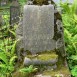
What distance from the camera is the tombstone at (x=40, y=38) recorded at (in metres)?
6.27

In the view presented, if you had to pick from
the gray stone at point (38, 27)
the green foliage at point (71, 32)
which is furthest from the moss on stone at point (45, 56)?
the green foliage at point (71, 32)

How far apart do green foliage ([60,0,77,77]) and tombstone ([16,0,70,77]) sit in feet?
1.71

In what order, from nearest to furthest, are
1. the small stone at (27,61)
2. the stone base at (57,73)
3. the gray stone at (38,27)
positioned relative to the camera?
the stone base at (57,73) < the small stone at (27,61) < the gray stone at (38,27)

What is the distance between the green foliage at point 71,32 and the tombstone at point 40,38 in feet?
1.71

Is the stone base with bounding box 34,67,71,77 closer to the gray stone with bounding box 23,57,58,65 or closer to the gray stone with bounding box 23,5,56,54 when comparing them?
the gray stone with bounding box 23,57,58,65

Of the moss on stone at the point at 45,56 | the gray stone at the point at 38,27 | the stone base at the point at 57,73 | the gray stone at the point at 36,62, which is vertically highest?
the gray stone at the point at 38,27

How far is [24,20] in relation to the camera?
252 inches

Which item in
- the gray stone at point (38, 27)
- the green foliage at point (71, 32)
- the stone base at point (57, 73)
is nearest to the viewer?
the stone base at point (57, 73)

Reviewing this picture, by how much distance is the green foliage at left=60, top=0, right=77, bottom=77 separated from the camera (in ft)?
22.9

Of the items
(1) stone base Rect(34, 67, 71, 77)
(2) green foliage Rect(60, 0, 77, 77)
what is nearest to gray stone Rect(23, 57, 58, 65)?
(1) stone base Rect(34, 67, 71, 77)

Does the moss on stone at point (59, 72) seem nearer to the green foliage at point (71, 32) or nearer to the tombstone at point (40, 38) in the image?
the tombstone at point (40, 38)

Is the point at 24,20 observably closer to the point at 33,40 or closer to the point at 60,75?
the point at 33,40

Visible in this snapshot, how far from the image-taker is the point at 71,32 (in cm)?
875

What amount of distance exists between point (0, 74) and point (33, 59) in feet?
3.12
